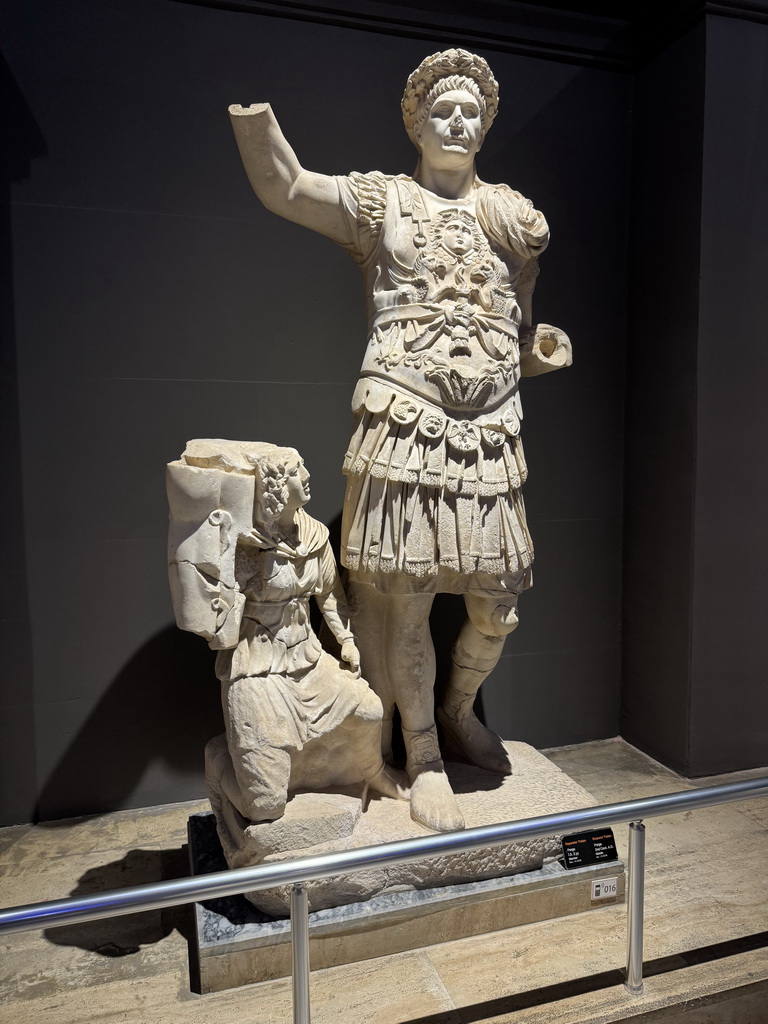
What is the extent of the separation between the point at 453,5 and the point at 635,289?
142 cm

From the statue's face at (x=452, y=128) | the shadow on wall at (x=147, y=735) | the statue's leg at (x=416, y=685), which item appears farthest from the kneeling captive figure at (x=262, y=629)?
the statue's face at (x=452, y=128)

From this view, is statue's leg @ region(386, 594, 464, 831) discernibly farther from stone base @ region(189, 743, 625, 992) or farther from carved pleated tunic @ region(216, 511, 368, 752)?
carved pleated tunic @ region(216, 511, 368, 752)

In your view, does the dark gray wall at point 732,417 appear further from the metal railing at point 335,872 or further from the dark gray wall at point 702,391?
the metal railing at point 335,872

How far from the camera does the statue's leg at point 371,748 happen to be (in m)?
2.55

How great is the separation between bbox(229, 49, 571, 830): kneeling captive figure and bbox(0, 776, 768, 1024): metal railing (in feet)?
2.24

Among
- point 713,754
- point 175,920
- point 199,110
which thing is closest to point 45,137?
point 199,110

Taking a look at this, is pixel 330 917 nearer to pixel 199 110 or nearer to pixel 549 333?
pixel 549 333

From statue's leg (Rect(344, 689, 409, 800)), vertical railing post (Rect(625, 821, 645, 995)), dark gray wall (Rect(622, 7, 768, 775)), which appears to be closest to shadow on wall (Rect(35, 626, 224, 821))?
statue's leg (Rect(344, 689, 409, 800))

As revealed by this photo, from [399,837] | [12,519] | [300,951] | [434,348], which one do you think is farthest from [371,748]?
[12,519]

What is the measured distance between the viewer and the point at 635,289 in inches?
154

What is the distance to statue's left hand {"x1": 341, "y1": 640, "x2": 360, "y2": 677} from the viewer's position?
2670mm

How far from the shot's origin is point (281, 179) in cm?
252

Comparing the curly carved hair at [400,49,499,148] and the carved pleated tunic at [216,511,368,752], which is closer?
the carved pleated tunic at [216,511,368,752]

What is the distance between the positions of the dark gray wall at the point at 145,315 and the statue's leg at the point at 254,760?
115cm
